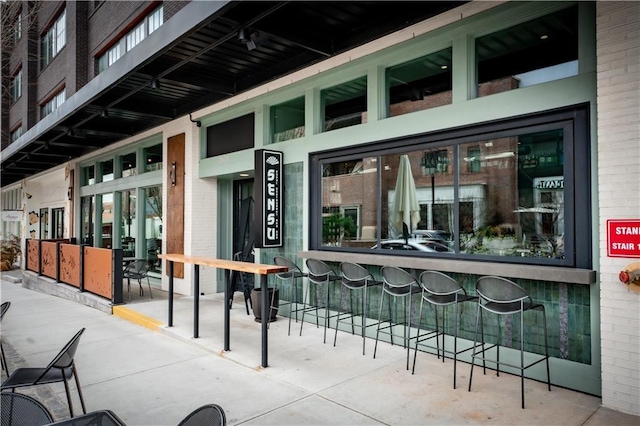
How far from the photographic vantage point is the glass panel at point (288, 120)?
23.5 ft

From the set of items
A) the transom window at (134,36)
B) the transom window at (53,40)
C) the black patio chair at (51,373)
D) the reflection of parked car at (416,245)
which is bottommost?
the black patio chair at (51,373)

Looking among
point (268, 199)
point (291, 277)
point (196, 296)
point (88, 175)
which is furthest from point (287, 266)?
point (88, 175)

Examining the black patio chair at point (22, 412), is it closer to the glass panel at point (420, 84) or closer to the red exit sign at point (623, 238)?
the red exit sign at point (623, 238)

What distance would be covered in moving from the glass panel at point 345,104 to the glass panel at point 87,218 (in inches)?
394

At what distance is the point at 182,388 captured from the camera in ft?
13.6

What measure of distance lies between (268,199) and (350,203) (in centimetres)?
138

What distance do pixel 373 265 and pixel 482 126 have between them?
87.6 inches

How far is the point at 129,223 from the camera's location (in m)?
11.7

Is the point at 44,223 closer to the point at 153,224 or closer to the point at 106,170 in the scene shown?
the point at 106,170

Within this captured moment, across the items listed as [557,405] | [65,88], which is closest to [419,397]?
[557,405]

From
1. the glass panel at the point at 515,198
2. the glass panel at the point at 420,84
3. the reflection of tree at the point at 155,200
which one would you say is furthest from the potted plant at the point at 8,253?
the glass panel at the point at 515,198

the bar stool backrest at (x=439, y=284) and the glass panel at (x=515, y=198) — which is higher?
the glass panel at (x=515, y=198)

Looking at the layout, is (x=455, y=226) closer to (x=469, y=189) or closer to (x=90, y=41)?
(x=469, y=189)

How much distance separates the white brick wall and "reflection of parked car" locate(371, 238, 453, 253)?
1.77 metres
